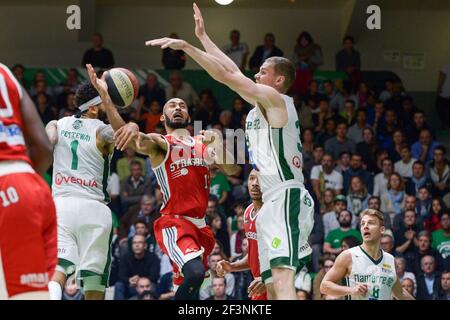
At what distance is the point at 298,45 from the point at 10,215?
15.3 meters

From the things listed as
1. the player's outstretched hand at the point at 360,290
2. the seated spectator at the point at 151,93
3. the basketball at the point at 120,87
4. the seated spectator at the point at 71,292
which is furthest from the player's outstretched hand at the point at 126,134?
the seated spectator at the point at 151,93

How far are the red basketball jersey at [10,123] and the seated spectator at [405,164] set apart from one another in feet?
40.2

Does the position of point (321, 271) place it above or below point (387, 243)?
below

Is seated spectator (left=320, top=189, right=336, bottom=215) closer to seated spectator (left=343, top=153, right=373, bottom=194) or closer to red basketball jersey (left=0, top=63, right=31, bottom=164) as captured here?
seated spectator (left=343, top=153, right=373, bottom=194)

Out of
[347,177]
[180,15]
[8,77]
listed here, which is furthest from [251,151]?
[180,15]

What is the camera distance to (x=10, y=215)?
5570mm

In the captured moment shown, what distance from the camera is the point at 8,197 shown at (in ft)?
18.3

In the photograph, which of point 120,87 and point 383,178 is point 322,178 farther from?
point 120,87

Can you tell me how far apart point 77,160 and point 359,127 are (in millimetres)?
9627

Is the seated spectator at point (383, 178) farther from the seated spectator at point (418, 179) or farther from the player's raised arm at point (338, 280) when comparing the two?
the player's raised arm at point (338, 280)

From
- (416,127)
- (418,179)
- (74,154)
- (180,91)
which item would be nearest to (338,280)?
(74,154)

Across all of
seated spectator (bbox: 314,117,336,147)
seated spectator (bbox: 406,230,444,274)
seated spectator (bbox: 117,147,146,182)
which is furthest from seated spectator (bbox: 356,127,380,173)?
seated spectator (bbox: 117,147,146,182)
